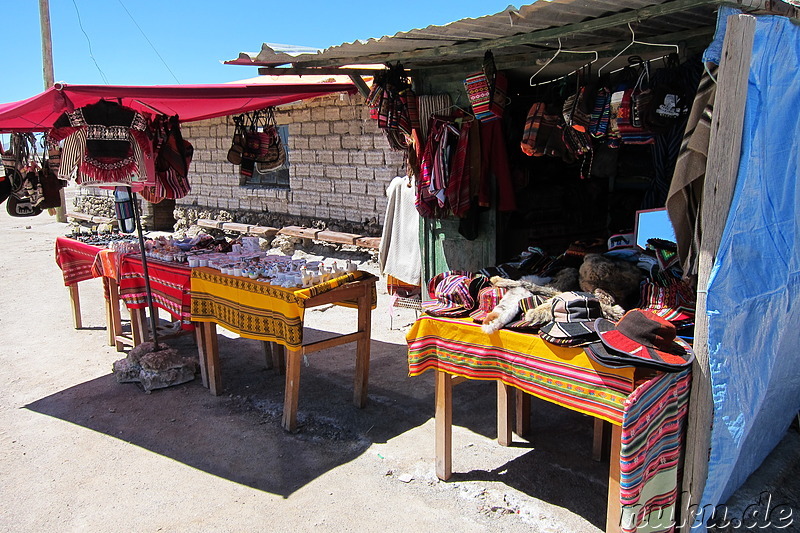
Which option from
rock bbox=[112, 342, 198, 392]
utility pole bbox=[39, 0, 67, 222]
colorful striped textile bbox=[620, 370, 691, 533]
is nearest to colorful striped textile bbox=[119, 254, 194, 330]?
rock bbox=[112, 342, 198, 392]

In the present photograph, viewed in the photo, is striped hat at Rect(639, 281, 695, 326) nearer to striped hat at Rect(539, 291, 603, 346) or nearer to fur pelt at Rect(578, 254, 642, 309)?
fur pelt at Rect(578, 254, 642, 309)

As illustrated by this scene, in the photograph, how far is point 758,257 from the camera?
2.72m

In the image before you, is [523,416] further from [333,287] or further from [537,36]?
[537,36]

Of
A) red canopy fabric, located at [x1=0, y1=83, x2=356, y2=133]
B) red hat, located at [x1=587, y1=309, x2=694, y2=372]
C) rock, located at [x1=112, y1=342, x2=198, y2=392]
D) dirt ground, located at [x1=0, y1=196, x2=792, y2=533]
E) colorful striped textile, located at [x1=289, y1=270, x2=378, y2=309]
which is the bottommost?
dirt ground, located at [x1=0, y1=196, x2=792, y2=533]

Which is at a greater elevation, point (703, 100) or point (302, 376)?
point (703, 100)

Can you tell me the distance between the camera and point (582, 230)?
19.9 feet

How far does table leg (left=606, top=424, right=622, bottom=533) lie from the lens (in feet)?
8.89

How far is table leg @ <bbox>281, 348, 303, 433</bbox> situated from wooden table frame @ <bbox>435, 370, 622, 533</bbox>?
118 centimetres

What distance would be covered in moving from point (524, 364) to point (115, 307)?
4.82 metres

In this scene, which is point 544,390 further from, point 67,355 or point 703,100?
point 67,355

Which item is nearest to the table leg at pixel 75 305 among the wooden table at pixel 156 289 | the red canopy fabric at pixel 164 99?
the wooden table at pixel 156 289

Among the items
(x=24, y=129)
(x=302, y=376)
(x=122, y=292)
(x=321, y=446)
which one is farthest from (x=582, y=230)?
(x=24, y=129)

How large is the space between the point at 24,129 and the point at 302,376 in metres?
4.09

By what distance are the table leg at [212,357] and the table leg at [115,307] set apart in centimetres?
175
